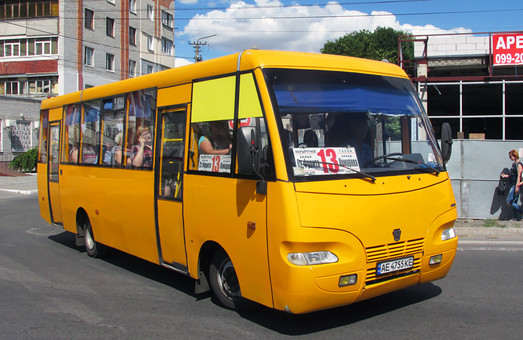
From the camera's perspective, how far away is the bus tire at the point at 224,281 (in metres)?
5.33

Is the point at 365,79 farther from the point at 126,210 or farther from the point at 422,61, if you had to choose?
the point at 422,61

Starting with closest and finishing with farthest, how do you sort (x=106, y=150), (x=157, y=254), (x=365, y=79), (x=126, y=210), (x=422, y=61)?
(x=365, y=79) → (x=157, y=254) → (x=126, y=210) → (x=106, y=150) → (x=422, y=61)

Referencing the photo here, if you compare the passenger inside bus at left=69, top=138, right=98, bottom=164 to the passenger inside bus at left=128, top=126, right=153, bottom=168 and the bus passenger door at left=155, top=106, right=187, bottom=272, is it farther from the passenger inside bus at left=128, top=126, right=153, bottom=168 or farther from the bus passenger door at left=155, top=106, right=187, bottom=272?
the bus passenger door at left=155, top=106, right=187, bottom=272

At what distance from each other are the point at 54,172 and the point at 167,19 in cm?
5094

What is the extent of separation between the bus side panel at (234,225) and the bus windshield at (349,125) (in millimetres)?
612

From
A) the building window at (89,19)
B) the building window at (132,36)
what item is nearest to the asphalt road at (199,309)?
the building window at (89,19)

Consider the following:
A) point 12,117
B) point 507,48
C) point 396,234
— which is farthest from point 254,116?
point 12,117

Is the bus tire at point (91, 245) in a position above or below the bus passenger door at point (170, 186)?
below

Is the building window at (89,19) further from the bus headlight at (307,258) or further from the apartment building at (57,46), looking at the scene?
the bus headlight at (307,258)

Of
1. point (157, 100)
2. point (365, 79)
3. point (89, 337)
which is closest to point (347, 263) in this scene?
point (365, 79)

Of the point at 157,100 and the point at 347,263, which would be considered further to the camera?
the point at 157,100

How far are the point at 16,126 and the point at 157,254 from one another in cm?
3071

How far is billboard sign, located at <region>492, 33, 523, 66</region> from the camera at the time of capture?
1980cm

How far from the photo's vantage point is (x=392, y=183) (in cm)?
492
